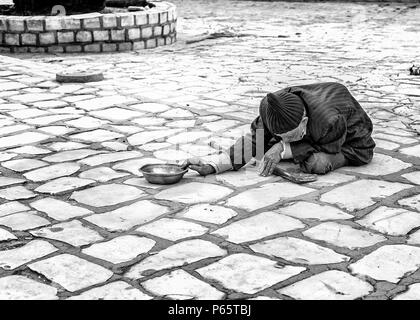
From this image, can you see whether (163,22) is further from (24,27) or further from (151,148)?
(151,148)

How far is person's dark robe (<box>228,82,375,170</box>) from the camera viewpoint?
450 cm

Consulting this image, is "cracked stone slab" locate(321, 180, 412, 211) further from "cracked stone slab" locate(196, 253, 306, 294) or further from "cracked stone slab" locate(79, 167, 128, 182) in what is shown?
"cracked stone slab" locate(79, 167, 128, 182)

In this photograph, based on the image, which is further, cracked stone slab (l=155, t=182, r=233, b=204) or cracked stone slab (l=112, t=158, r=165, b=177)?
cracked stone slab (l=112, t=158, r=165, b=177)

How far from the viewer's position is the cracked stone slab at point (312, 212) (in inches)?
156

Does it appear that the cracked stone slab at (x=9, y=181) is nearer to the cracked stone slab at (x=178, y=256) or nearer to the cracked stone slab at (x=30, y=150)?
the cracked stone slab at (x=30, y=150)

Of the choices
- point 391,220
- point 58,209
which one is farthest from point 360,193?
point 58,209

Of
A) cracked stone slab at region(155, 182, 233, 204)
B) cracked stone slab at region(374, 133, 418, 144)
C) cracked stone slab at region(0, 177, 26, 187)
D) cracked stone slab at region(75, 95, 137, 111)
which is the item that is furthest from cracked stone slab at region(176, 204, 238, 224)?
cracked stone slab at region(75, 95, 137, 111)

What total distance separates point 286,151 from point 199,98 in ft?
7.62

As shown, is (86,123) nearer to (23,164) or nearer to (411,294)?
(23,164)

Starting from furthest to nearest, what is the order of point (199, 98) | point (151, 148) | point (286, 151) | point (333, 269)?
point (199, 98)
point (151, 148)
point (286, 151)
point (333, 269)

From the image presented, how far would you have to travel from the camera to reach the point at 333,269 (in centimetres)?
333

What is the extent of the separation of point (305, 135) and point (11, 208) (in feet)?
5.89

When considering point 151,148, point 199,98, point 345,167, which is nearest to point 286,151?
point 345,167

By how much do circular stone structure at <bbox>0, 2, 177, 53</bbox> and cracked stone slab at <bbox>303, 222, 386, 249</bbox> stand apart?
6.41 meters
